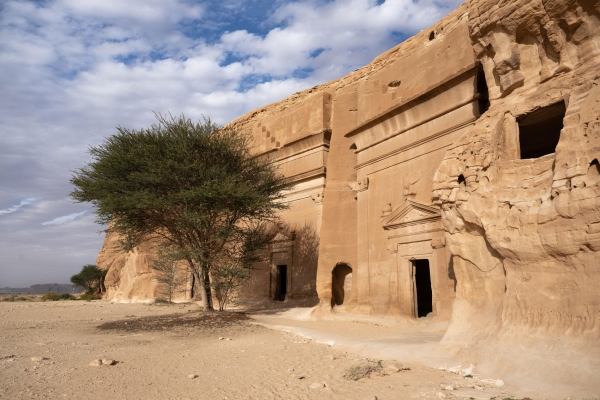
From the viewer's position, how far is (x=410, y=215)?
41.0 ft

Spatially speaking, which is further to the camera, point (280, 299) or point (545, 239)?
point (280, 299)

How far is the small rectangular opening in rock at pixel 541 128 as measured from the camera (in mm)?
7223

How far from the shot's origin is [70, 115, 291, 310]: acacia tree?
1295 centimetres

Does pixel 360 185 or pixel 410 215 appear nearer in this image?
pixel 410 215

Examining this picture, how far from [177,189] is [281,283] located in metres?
8.47

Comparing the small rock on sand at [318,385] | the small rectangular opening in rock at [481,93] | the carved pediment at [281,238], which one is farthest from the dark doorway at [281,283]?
the small rock on sand at [318,385]

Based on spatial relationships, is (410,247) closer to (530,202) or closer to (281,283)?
(530,202)

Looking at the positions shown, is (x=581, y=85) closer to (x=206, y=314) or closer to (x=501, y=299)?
(x=501, y=299)

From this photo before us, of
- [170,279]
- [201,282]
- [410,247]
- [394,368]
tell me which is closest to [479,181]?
[394,368]

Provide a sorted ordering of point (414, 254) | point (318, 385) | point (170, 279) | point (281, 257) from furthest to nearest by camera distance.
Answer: point (170, 279) < point (281, 257) < point (414, 254) < point (318, 385)

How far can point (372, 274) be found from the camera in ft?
44.2

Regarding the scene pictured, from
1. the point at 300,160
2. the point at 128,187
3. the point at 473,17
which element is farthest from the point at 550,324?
the point at 300,160

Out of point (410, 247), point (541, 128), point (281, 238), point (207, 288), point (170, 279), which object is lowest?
point (207, 288)

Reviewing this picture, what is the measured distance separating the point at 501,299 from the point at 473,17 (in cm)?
513
